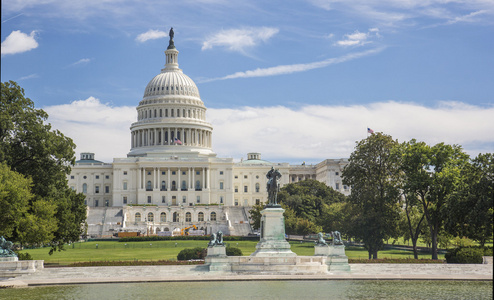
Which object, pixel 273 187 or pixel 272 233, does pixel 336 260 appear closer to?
pixel 272 233

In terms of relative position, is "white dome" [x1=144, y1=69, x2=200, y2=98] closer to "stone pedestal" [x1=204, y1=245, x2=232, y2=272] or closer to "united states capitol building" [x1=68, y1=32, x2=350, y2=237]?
"united states capitol building" [x1=68, y1=32, x2=350, y2=237]

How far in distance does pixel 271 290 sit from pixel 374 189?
105ft

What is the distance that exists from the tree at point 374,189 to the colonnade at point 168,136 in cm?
9537

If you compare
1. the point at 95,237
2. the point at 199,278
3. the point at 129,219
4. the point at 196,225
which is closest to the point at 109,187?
the point at 129,219

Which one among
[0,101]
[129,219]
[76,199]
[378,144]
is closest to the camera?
[0,101]

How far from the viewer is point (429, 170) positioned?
5616 centimetres

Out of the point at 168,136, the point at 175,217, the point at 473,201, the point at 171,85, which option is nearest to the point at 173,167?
the point at 168,136

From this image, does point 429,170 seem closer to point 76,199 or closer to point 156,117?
point 76,199

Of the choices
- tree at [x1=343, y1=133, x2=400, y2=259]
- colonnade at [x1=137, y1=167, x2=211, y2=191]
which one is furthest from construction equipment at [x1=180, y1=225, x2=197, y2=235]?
tree at [x1=343, y1=133, x2=400, y2=259]

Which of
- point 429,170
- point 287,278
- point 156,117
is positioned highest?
point 156,117

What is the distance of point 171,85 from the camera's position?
517 feet

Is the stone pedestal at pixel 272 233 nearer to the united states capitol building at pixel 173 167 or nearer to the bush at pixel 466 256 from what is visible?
the bush at pixel 466 256

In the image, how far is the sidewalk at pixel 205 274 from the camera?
34.8 meters

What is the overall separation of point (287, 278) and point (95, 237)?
70.2m
